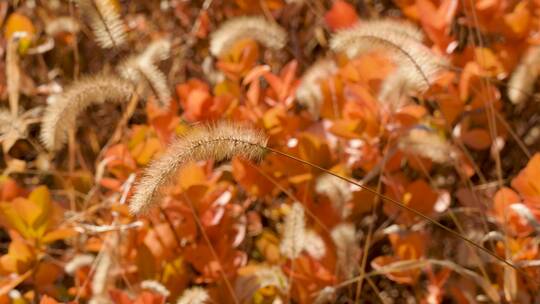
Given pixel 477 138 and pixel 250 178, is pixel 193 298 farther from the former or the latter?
pixel 477 138

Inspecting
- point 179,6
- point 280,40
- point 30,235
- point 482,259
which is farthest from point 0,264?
point 179,6

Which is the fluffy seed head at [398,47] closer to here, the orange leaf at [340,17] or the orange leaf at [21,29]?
the orange leaf at [340,17]

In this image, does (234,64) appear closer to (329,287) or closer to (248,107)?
(248,107)

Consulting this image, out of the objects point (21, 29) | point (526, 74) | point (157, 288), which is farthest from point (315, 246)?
A: point (21, 29)

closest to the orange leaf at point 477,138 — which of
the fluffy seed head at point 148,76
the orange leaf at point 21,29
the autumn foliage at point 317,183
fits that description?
the autumn foliage at point 317,183

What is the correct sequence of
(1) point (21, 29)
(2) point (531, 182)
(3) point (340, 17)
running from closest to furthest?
(2) point (531, 182)
(3) point (340, 17)
(1) point (21, 29)

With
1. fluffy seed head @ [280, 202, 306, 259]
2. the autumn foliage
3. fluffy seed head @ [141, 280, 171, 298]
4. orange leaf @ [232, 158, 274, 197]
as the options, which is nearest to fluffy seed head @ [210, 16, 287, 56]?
the autumn foliage
